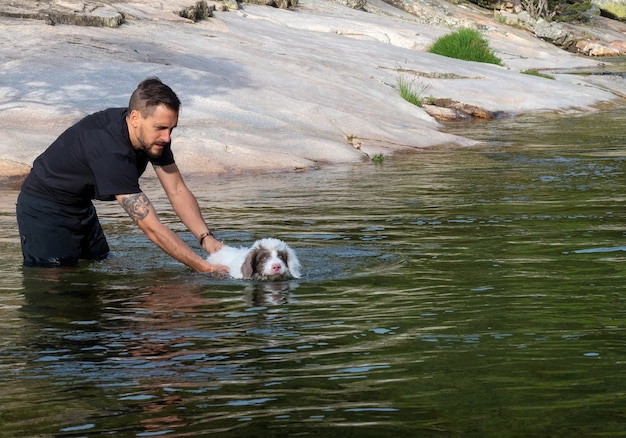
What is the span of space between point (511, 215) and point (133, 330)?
5.24 m

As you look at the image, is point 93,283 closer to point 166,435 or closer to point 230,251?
point 230,251

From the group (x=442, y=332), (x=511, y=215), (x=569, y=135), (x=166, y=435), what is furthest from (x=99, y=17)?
(x=166, y=435)

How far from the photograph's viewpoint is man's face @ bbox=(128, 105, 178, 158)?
292 inches

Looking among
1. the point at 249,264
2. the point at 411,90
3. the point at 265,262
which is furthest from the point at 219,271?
the point at 411,90

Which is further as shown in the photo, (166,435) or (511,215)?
(511,215)

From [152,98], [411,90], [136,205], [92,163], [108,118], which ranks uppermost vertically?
Answer: [152,98]

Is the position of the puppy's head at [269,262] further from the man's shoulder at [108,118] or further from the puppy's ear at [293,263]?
the man's shoulder at [108,118]

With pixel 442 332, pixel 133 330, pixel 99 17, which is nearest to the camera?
pixel 442 332

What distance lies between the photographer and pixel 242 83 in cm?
1962

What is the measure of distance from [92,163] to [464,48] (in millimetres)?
24572

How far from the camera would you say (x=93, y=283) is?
27.0 ft

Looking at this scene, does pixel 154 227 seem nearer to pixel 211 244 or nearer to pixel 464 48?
pixel 211 244

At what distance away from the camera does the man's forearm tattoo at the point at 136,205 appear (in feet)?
25.1

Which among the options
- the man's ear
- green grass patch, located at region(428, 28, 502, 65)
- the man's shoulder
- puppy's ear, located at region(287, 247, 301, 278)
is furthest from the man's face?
green grass patch, located at region(428, 28, 502, 65)
